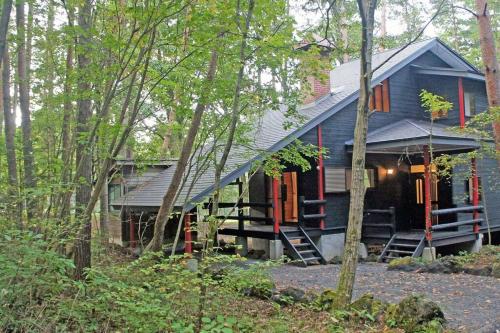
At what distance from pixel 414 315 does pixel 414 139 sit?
22.5 ft

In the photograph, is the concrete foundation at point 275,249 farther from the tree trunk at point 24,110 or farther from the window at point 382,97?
the tree trunk at point 24,110

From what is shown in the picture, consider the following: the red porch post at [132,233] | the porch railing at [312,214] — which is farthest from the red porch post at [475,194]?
the red porch post at [132,233]

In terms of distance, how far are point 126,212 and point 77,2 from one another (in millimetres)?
10016

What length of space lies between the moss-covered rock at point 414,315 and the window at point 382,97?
353 inches

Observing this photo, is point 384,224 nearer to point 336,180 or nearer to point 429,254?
point 429,254

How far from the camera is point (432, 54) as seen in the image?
15.4 metres

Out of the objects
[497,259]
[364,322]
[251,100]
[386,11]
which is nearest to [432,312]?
[364,322]

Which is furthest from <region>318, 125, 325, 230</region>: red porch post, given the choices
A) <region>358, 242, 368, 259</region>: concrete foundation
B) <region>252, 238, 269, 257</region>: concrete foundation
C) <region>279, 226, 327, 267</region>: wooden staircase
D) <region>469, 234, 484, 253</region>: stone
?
<region>469, 234, 484, 253</region>: stone

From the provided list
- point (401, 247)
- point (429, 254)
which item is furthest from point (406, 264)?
point (401, 247)

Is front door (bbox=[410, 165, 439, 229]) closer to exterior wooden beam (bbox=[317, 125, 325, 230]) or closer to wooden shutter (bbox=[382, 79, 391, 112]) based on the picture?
wooden shutter (bbox=[382, 79, 391, 112])

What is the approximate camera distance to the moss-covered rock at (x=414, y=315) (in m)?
5.60

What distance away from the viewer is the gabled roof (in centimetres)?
1059

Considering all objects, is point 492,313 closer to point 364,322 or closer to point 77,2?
point 364,322

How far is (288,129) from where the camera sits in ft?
33.6
